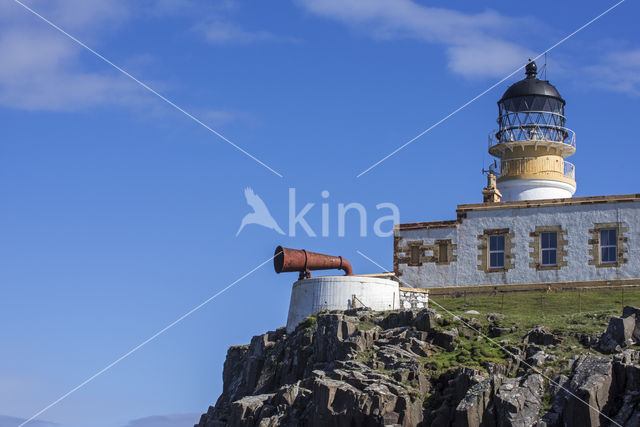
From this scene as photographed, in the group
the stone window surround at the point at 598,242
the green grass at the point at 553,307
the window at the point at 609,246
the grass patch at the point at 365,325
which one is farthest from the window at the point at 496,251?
the grass patch at the point at 365,325

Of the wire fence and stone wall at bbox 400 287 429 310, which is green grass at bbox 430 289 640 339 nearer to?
the wire fence

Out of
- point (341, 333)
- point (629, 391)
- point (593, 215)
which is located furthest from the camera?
point (593, 215)

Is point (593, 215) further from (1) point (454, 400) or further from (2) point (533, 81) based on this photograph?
(1) point (454, 400)

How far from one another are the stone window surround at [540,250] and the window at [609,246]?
5.35 feet

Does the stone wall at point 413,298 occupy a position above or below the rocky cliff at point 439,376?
above

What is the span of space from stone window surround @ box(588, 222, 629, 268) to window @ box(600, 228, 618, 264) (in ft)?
0.48

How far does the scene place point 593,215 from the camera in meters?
48.7

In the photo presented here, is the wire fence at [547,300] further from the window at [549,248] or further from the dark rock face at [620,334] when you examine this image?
the dark rock face at [620,334]

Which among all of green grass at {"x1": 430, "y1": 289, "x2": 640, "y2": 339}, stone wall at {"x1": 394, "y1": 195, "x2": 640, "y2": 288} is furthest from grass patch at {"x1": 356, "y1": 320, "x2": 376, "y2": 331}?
stone wall at {"x1": 394, "y1": 195, "x2": 640, "y2": 288}

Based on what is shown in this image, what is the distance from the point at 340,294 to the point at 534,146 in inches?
677

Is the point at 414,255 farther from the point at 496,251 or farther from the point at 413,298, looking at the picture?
the point at 413,298

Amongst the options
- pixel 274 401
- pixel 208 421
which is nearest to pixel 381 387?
pixel 274 401

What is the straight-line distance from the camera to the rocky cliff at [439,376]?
1264 inches

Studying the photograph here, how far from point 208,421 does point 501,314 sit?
12983 mm
